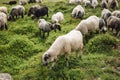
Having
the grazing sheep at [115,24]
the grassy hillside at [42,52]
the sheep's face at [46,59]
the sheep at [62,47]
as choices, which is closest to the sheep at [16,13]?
the grassy hillside at [42,52]

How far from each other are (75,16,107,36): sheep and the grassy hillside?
498 mm

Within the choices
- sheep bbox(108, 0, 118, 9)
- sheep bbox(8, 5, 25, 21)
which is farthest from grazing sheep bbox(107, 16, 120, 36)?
sheep bbox(8, 5, 25, 21)

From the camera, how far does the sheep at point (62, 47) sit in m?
13.8

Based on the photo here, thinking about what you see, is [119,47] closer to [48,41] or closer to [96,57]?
[96,57]

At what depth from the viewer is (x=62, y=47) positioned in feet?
46.8

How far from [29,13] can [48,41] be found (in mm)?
6726

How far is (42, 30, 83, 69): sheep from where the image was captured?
13781 mm

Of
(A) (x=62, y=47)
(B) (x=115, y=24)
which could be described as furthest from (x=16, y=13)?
(A) (x=62, y=47)

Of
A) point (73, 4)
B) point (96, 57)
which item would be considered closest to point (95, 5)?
point (73, 4)

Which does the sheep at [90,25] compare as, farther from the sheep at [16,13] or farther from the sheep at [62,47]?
the sheep at [16,13]

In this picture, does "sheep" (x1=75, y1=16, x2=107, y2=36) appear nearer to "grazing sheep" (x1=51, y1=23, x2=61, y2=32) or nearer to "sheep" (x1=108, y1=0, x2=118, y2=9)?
"grazing sheep" (x1=51, y1=23, x2=61, y2=32)

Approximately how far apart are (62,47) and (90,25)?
199 inches

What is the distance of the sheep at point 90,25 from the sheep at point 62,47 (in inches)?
97.4

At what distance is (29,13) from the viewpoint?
80.7 feet
